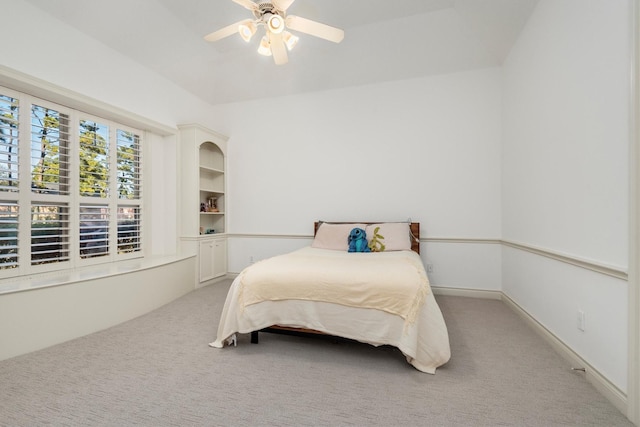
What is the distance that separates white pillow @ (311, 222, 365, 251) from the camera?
11.0 ft

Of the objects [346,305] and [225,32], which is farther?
[225,32]

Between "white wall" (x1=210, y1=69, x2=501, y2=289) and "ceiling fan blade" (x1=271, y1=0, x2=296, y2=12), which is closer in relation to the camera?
"ceiling fan blade" (x1=271, y1=0, x2=296, y2=12)

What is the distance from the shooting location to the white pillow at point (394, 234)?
127 inches

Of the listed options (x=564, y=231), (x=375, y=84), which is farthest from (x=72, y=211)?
→ (x=564, y=231)

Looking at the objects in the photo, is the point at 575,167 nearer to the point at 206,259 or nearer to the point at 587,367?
the point at 587,367

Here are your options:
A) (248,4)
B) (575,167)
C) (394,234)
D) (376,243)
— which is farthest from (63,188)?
(575,167)

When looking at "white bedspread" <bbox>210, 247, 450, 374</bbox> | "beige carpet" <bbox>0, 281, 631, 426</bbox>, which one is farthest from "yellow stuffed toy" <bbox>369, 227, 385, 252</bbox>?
"beige carpet" <bbox>0, 281, 631, 426</bbox>

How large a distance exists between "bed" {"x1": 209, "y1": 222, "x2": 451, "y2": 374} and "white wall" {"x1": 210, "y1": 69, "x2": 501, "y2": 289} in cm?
150

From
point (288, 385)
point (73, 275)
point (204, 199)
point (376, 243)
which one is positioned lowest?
point (288, 385)

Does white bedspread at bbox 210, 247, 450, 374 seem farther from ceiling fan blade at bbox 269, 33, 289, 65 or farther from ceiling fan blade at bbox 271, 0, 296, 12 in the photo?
ceiling fan blade at bbox 271, 0, 296, 12

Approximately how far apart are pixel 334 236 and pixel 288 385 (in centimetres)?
195

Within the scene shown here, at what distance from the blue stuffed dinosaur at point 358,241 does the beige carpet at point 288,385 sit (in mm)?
1195

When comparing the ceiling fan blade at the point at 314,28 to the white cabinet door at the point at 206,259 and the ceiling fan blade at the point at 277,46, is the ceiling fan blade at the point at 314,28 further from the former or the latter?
the white cabinet door at the point at 206,259

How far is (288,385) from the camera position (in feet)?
5.47
